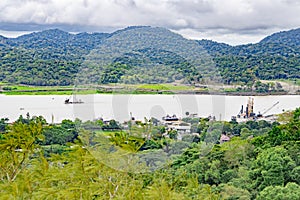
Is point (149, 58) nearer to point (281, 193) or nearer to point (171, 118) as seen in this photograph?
point (171, 118)

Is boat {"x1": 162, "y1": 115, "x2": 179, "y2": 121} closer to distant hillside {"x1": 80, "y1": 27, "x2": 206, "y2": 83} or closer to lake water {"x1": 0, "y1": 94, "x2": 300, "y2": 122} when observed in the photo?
lake water {"x1": 0, "y1": 94, "x2": 300, "y2": 122}

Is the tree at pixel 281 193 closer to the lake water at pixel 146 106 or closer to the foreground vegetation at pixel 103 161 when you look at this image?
the foreground vegetation at pixel 103 161

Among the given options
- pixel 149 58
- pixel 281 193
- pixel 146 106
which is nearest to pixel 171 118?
pixel 146 106

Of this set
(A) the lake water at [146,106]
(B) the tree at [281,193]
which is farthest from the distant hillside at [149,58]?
(B) the tree at [281,193]

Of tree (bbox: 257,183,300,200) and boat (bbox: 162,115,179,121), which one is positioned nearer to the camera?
boat (bbox: 162,115,179,121)

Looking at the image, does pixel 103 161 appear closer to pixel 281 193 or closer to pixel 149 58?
pixel 149 58

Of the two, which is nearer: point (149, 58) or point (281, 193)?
point (149, 58)

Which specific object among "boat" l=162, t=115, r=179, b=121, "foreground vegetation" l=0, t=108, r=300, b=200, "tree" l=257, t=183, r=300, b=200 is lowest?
"tree" l=257, t=183, r=300, b=200

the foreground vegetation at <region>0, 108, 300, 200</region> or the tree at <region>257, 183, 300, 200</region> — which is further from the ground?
the foreground vegetation at <region>0, 108, 300, 200</region>

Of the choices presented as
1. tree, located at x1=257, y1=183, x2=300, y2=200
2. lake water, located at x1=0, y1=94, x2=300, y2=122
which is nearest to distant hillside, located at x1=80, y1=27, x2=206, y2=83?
lake water, located at x1=0, y1=94, x2=300, y2=122

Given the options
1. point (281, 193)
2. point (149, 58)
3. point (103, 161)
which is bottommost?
point (281, 193)

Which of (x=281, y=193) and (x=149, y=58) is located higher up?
(x=149, y=58)
